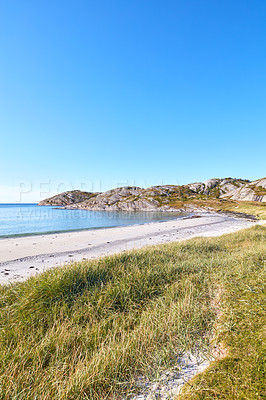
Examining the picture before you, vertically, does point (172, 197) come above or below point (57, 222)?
above

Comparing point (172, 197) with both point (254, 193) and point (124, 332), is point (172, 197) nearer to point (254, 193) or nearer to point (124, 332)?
point (254, 193)

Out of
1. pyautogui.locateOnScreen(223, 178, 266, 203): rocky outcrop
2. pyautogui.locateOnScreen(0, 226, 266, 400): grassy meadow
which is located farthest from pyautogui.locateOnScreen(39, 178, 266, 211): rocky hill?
pyautogui.locateOnScreen(0, 226, 266, 400): grassy meadow

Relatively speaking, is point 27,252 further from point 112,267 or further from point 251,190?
point 251,190

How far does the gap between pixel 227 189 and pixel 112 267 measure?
188 meters

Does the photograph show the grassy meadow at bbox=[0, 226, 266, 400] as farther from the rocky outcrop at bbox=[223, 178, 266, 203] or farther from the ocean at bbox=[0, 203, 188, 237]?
the rocky outcrop at bbox=[223, 178, 266, 203]

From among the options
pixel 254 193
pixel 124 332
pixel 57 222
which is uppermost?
pixel 254 193

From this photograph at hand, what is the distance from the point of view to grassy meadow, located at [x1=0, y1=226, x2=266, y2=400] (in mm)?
2629

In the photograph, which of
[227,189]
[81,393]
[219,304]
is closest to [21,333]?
[81,393]

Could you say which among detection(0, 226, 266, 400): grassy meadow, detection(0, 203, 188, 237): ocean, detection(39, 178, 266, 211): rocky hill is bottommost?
detection(0, 203, 188, 237): ocean

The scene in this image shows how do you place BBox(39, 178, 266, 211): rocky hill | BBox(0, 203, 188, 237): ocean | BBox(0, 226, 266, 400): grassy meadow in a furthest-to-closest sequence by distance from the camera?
1. BBox(39, 178, 266, 211): rocky hill
2. BBox(0, 203, 188, 237): ocean
3. BBox(0, 226, 266, 400): grassy meadow

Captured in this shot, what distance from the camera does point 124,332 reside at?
3.94 metres

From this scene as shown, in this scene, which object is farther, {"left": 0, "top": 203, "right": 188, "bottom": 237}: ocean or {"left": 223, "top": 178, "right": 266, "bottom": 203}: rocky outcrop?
{"left": 223, "top": 178, "right": 266, "bottom": 203}: rocky outcrop

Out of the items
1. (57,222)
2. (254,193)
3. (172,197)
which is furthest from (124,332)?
(172,197)

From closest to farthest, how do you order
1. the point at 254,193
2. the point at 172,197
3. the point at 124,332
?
1. the point at 124,332
2. the point at 254,193
3. the point at 172,197
